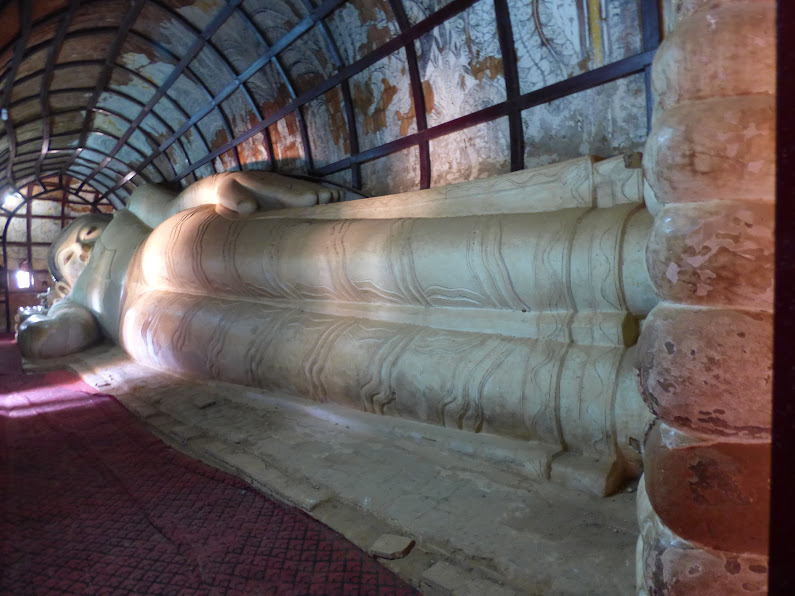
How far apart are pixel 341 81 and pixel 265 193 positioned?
1416mm

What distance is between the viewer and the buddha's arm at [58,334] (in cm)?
455

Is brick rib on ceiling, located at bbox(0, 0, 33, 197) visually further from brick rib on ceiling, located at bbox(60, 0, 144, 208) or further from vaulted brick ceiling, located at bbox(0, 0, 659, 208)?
brick rib on ceiling, located at bbox(60, 0, 144, 208)

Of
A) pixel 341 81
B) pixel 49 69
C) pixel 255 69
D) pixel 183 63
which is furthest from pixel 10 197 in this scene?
pixel 341 81

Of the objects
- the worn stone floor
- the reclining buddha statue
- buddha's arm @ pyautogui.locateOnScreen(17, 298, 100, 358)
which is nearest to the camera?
the worn stone floor

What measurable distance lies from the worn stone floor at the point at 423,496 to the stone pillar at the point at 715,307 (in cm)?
44

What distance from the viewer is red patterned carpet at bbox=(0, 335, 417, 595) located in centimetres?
136

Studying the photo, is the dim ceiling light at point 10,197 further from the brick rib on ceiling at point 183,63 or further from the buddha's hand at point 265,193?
the buddha's hand at point 265,193

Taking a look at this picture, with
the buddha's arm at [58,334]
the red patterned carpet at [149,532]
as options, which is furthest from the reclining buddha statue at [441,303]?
the buddha's arm at [58,334]

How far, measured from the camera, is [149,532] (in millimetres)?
1622

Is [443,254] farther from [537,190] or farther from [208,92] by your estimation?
[208,92]

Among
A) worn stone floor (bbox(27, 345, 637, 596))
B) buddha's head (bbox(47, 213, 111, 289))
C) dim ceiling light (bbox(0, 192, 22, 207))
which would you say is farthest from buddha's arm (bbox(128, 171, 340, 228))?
dim ceiling light (bbox(0, 192, 22, 207))

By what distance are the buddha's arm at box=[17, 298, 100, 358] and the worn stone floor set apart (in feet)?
8.04

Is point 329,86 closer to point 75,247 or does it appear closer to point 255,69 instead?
point 255,69

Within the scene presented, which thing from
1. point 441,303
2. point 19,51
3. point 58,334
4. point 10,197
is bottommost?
point 58,334
